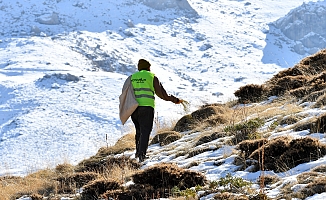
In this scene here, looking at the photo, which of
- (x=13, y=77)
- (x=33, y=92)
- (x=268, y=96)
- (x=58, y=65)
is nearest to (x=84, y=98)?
(x=33, y=92)

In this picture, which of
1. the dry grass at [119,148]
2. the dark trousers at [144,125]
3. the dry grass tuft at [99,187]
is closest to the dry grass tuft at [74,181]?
the dry grass tuft at [99,187]

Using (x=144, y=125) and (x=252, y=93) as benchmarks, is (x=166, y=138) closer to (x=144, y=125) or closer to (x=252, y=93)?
(x=144, y=125)

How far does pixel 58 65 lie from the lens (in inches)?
7136

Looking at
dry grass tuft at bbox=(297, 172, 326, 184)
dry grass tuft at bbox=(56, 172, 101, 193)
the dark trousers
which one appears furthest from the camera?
the dark trousers

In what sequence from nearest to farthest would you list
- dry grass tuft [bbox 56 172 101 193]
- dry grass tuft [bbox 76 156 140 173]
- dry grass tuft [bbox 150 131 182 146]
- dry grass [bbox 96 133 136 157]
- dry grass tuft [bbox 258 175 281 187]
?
dry grass tuft [bbox 258 175 281 187], dry grass tuft [bbox 56 172 101 193], dry grass tuft [bbox 76 156 140 173], dry grass tuft [bbox 150 131 182 146], dry grass [bbox 96 133 136 157]

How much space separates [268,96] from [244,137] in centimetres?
531

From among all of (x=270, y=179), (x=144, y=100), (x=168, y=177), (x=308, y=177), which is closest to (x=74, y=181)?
(x=168, y=177)

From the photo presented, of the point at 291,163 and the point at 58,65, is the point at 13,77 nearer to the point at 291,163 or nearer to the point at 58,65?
the point at 58,65

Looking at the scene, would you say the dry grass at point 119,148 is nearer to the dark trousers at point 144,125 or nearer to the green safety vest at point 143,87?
the dark trousers at point 144,125

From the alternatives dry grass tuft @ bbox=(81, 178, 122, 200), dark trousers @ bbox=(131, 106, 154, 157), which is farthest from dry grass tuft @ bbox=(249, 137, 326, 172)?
dark trousers @ bbox=(131, 106, 154, 157)

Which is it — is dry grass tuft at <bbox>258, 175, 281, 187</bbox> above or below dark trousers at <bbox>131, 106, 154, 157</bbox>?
above

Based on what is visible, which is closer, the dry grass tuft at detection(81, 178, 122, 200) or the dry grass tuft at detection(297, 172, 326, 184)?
the dry grass tuft at detection(297, 172, 326, 184)

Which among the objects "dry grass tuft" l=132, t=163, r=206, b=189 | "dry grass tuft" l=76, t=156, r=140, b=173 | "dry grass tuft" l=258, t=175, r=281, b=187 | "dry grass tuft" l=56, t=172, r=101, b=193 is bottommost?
"dry grass tuft" l=76, t=156, r=140, b=173

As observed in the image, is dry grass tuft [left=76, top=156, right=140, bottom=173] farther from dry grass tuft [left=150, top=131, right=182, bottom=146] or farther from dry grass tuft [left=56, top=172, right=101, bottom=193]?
dry grass tuft [left=150, top=131, right=182, bottom=146]
